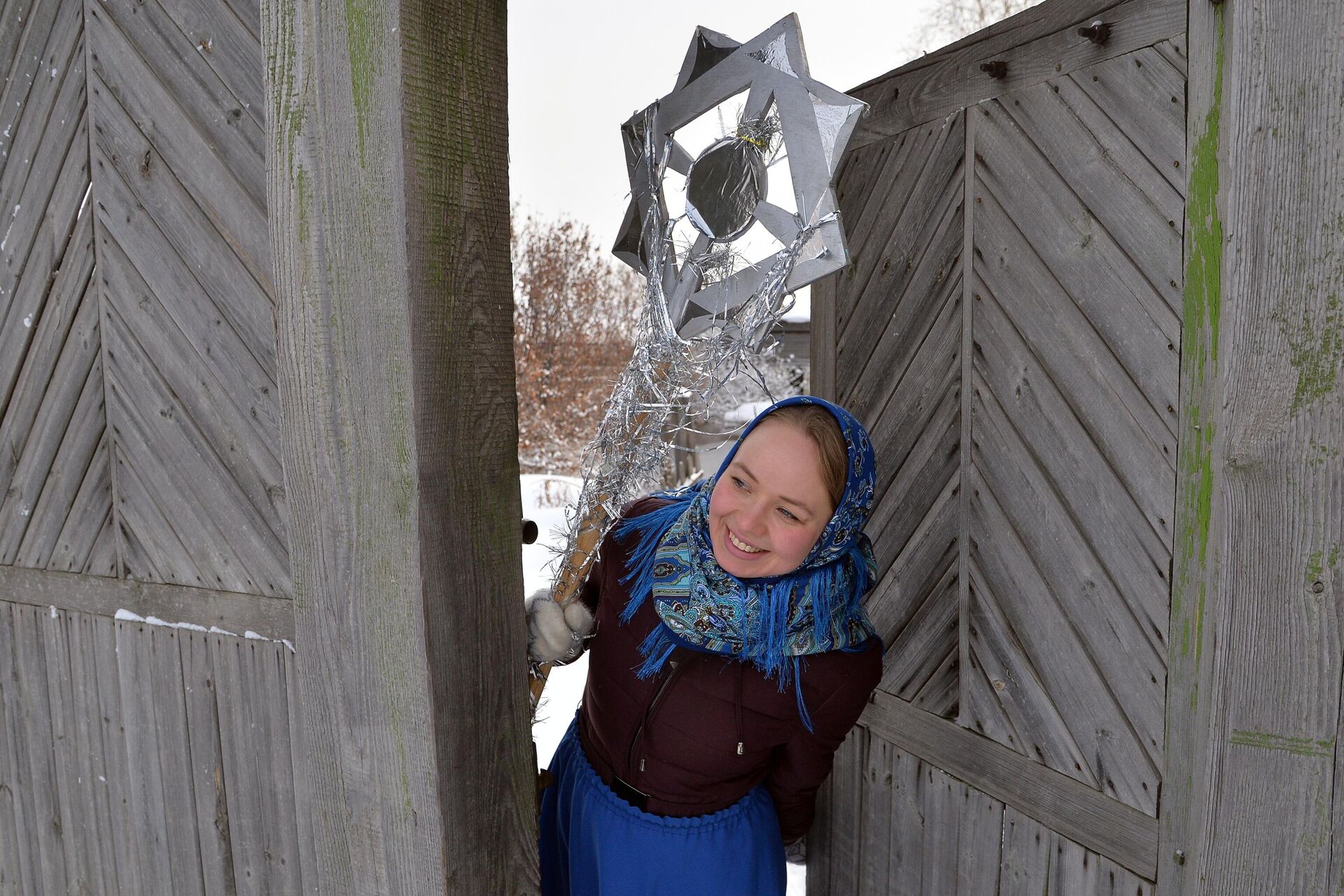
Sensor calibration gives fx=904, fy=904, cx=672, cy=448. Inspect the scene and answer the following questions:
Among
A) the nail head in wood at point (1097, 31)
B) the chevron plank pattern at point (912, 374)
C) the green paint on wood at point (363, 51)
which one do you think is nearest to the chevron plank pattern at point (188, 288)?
the green paint on wood at point (363, 51)

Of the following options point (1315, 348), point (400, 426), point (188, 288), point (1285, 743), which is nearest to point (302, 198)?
point (400, 426)

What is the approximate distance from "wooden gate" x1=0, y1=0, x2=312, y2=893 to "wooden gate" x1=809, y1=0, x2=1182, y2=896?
1.39 m

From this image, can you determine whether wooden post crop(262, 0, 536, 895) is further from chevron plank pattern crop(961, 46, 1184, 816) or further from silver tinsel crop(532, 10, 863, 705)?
chevron plank pattern crop(961, 46, 1184, 816)

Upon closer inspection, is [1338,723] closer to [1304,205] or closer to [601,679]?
[1304,205]

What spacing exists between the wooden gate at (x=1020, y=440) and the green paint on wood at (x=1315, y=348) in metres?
0.37

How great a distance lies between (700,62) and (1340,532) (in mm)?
1326

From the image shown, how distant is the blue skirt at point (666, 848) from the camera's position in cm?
187

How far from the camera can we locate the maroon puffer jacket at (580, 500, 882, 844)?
1.81 metres

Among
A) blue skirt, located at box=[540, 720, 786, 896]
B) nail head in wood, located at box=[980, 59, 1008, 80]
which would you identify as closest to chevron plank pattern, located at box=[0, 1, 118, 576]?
blue skirt, located at box=[540, 720, 786, 896]

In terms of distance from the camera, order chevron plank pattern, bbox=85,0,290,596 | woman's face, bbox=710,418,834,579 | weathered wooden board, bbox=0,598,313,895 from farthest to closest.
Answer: weathered wooden board, bbox=0,598,313,895, chevron plank pattern, bbox=85,0,290,596, woman's face, bbox=710,418,834,579

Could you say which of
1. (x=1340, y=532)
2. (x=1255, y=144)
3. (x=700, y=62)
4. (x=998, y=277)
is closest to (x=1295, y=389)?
(x=1340, y=532)

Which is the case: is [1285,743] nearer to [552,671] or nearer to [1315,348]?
[1315,348]

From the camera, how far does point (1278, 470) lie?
1.11m

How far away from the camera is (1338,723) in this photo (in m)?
1.08
